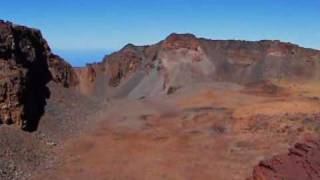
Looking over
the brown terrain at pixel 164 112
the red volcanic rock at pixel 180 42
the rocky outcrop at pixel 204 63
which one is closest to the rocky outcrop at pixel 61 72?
the brown terrain at pixel 164 112

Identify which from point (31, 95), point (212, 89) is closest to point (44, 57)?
point (31, 95)

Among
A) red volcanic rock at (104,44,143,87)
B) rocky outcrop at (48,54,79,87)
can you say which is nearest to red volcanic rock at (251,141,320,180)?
rocky outcrop at (48,54,79,87)

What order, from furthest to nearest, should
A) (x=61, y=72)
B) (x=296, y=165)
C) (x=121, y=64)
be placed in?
1. (x=121, y=64)
2. (x=61, y=72)
3. (x=296, y=165)

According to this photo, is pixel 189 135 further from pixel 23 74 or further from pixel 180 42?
pixel 180 42

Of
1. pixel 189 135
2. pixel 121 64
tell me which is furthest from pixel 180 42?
pixel 189 135

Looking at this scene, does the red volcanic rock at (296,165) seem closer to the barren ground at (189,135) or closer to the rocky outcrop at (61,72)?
the barren ground at (189,135)
